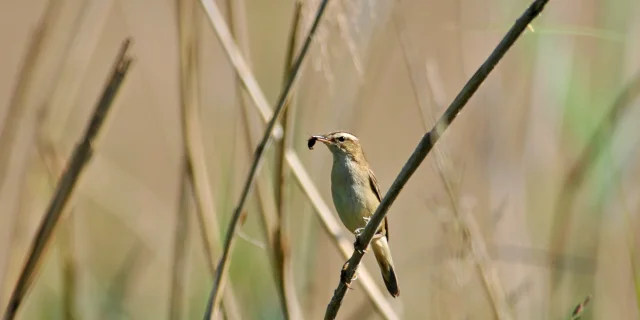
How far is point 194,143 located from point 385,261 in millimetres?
659

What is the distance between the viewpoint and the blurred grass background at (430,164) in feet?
5.63

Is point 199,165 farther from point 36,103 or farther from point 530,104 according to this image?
point 530,104

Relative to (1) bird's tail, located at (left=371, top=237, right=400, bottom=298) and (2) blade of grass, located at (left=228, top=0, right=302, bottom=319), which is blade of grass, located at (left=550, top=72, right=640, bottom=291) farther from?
(2) blade of grass, located at (left=228, top=0, right=302, bottom=319)

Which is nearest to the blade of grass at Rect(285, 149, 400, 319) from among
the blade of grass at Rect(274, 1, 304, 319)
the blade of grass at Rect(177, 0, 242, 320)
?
the blade of grass at Rect(274, 1, 304, 319)

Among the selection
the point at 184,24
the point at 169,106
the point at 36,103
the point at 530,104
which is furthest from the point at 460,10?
the point at 169,106

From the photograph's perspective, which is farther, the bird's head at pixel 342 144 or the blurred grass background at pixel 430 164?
the bird's head at pixel 342 144

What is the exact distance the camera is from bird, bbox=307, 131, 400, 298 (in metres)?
2.08

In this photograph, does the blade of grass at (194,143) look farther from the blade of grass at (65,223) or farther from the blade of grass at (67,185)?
the blade of grass at (67,185)

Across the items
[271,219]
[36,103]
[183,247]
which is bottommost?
[183,247]

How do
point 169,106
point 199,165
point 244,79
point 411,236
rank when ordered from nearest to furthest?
point 244,79
point 199,165
point 411,236
point 169,106

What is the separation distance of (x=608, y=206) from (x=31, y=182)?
1.20m

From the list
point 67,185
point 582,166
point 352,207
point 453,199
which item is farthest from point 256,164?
point 352,207

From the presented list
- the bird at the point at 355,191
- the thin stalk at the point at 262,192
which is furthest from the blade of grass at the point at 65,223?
the bird at the point at 355,191

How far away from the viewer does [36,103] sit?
6.30 feet
